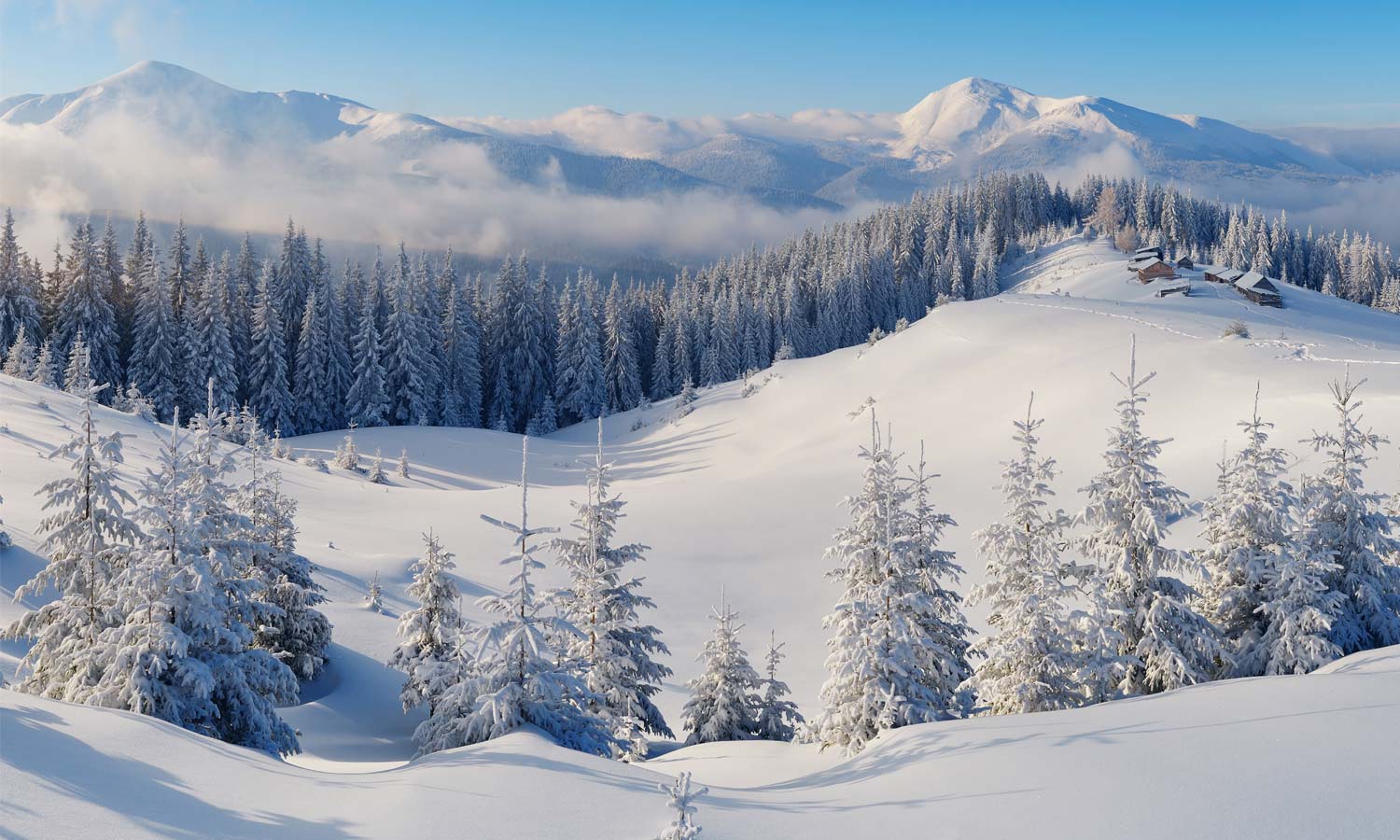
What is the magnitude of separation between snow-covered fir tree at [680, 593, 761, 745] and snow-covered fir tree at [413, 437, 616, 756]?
4.53 m

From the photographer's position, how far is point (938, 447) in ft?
115

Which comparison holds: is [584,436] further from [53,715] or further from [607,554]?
[53,715]

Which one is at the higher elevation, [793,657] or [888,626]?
[888,626]

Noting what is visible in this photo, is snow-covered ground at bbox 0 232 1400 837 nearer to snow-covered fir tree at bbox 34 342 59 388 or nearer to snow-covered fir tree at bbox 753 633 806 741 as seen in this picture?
snow-covered fir tree at bbox 753 633 806 741

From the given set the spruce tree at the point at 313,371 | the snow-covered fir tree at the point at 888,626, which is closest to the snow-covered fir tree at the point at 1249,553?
the snow-covered fir tree at the point at 888,626

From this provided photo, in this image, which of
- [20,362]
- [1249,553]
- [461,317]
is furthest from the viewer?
[461,317]

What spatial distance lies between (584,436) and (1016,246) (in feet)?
267

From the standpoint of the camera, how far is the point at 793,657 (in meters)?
22.3

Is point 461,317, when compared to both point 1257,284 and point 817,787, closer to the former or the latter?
point 817,787

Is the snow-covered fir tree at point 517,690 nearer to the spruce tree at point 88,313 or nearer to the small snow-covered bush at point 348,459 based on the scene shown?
the small snow-covered bush at point 348,459

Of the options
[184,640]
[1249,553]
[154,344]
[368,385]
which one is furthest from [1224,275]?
[184,640]

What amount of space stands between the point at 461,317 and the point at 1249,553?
6600cm

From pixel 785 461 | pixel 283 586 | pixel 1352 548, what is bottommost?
pixel 785 461

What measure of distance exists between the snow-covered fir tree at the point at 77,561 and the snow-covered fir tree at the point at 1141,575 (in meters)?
14.4
